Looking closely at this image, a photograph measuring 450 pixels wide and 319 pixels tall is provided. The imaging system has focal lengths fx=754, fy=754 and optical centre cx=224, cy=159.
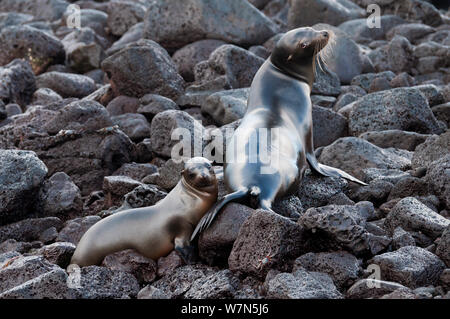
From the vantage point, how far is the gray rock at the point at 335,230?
451 cm

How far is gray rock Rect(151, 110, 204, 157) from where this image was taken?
7.46 m

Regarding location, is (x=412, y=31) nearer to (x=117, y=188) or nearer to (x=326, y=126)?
(x=326, y=126)

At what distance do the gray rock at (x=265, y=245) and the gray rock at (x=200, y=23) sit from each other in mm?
7164

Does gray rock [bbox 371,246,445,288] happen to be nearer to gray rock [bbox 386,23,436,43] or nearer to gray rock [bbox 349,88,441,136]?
gray rock [bbox 349,88,441,136]

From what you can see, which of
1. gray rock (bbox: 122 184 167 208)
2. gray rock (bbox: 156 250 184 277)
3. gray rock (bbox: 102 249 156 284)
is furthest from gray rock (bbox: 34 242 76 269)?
gray rock (bbox: 122 184 167 208)

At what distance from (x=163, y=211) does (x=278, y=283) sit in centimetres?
130

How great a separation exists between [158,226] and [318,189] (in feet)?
5.13

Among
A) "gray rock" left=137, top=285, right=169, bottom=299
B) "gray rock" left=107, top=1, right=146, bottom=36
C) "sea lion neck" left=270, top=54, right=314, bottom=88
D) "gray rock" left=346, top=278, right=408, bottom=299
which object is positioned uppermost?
"sea lion neck" left=270, top=54, right=314, bottom=88

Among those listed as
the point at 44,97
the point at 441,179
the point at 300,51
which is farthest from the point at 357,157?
the point at 44,97

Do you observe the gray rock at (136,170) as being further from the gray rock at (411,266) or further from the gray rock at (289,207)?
the gray rock at (411,266)

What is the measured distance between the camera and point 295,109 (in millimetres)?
6367

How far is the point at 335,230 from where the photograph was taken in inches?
177

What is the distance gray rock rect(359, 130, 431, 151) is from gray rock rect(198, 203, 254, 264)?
3190 millimetres

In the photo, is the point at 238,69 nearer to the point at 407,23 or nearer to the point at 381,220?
the point at 381,220
